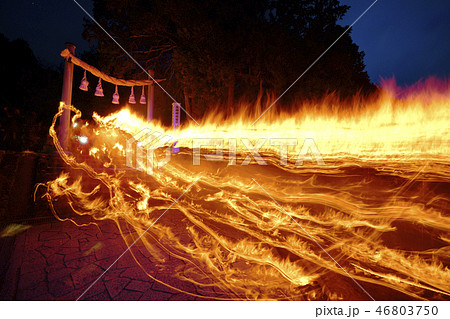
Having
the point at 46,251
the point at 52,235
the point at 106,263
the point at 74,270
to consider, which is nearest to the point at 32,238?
the point at 52,235

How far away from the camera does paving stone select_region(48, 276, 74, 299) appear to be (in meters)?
2.63

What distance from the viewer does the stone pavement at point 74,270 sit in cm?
265

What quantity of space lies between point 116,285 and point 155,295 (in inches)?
20.6

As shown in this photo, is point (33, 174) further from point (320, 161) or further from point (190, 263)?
point (320, 161)

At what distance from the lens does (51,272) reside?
9.97 ft

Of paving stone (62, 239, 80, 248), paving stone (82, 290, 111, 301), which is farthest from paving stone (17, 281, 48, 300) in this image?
paving stone (62, 239, 80, 248)

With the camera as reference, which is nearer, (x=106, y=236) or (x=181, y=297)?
(x=181, y=297)

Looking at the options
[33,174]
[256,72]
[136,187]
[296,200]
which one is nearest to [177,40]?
[256,72]

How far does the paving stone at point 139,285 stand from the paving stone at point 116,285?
0.21 ft

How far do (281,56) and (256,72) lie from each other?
0.96 metres

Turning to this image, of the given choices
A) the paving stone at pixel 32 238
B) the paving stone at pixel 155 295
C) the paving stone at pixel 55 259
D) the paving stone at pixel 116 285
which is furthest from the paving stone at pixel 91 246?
the paving stone at pixel 155 295

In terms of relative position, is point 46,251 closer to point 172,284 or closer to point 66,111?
point 172,284

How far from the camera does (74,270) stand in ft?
10.2

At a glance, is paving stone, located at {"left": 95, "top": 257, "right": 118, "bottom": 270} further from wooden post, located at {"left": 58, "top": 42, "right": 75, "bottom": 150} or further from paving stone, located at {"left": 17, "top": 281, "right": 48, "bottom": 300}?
wooden post, located at {"left": 58, "top": 42, "right": 75, "bottom": 150}
